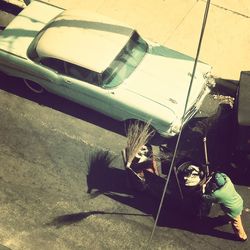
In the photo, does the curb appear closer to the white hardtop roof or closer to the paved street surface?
the white hardtop roof

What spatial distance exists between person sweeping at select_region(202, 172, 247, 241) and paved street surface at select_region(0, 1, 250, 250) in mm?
538

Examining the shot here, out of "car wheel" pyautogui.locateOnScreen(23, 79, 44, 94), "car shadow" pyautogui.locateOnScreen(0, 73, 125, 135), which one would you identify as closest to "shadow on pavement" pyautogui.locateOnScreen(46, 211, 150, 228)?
"car shadow" pyautogui.locateOnScreen(0, 73, 125, 135)

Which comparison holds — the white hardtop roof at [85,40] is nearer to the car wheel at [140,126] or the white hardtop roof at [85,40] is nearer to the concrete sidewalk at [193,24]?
the car wheel at [140,126]

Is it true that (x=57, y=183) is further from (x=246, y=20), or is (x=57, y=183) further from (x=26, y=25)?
(x=246, y=20)

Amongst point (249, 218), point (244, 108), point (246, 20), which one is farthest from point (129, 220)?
point (246, 20)

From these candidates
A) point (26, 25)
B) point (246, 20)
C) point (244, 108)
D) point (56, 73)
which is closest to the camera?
point (244, 108)

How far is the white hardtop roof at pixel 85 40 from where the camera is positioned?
7.99 m

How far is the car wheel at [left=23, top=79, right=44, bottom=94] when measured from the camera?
910 cm

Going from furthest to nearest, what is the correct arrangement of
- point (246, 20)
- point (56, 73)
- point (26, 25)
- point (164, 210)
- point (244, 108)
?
Answer: point (246, 20) → point (26, 25) → point (56, 73) → point (164, 210) → point (244, 108)

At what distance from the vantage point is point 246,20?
33.6ft

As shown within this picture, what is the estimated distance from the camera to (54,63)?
8289 mm

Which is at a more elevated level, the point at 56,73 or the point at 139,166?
the point at 56,73

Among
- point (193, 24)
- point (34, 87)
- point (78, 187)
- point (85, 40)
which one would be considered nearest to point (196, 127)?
point (78, 187)

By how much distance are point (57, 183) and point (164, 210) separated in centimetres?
206
